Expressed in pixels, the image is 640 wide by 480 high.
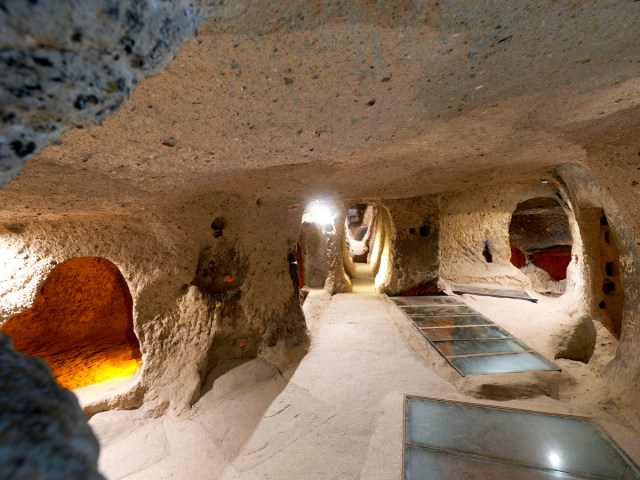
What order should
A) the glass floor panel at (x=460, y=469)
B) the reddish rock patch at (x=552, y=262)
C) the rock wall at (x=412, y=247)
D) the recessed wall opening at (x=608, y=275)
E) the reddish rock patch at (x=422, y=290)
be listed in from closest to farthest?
the glass floor panel at (x=460, y=469)
the recessed wall opening at (x=608, y=275)
the rock wall at (x=412, y=247)
the reddish rock patch at (x=422, y=290)
the reddish rock patch at (x=552, y=262)

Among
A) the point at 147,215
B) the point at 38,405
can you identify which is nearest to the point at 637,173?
the point at 38,405

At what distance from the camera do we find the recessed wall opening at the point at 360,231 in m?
13.7

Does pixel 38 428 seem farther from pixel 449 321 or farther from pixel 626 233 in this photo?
pixel 449 321

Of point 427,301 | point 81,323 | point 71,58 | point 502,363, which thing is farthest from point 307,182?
point 81,323

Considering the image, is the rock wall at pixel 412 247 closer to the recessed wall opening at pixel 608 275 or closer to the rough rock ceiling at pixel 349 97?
the recessed wall opening at pixel 608 275

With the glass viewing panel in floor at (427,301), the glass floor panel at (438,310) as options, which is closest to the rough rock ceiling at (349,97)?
the glass floor panel at (438,310)

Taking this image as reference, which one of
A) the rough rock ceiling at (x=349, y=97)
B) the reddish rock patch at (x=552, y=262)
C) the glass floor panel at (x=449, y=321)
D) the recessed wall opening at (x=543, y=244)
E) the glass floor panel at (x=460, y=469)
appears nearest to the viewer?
the rough rock ceiling at (x=349, y=97)

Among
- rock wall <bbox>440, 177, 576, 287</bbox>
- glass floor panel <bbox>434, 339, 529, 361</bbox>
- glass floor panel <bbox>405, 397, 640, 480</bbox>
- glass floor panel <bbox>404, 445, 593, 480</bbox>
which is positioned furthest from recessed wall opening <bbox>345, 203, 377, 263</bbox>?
→ glass floor panel <bbox>404, 445, 593, 480</bbox>

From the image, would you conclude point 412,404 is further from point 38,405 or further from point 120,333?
point 120,333

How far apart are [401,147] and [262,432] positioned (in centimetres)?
273

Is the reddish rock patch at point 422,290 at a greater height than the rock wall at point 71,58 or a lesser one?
lesser

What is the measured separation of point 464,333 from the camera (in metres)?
4.26

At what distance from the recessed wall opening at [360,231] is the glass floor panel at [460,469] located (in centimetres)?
1110

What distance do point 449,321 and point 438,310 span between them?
64 centimetres
